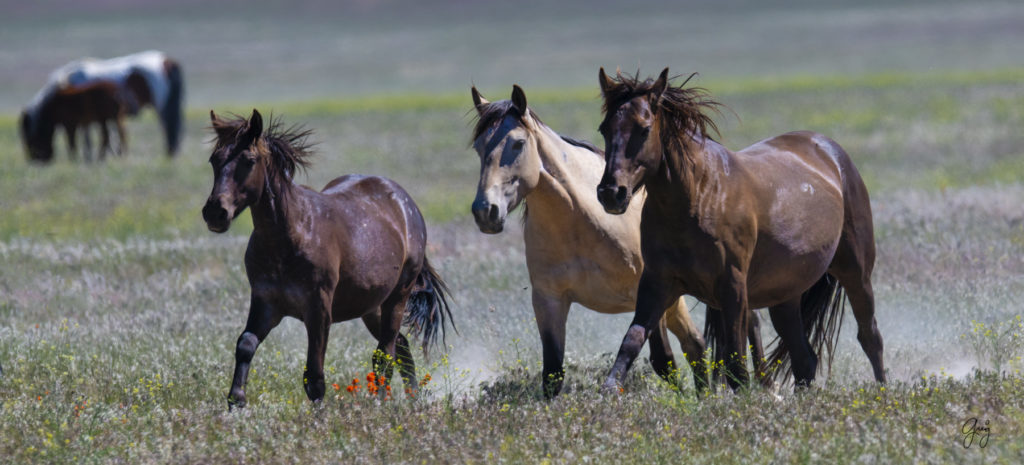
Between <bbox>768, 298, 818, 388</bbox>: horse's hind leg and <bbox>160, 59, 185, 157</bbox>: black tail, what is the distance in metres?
22.5

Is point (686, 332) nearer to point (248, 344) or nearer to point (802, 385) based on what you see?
point (802, 385)

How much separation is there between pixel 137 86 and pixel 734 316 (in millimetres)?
26972

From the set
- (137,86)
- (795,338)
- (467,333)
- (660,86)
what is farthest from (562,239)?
(137,86)

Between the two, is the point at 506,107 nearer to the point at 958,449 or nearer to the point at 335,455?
the point at 335,455

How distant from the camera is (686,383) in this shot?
905 centimetres

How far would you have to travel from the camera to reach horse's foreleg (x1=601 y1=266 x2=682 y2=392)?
7.29m

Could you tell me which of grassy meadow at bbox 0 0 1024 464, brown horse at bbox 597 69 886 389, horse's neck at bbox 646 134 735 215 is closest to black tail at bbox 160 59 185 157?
grassy meadow at bbox 0 0 1024 464

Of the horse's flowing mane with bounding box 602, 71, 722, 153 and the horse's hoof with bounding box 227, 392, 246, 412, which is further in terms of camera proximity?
the horse's hoof with bounding box 227, 392, 246, 412

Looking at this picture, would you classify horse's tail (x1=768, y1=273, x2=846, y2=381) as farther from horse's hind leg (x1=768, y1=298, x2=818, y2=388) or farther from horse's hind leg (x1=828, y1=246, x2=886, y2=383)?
horse's hind leg (x1=768, y1=298, x2=818, y2=388)

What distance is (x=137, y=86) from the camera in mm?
32062

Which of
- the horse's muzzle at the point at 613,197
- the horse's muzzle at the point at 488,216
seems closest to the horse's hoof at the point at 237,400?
the horse's muzzle at the point at 488,216

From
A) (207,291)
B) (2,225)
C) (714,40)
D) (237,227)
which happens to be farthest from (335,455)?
(714,40)

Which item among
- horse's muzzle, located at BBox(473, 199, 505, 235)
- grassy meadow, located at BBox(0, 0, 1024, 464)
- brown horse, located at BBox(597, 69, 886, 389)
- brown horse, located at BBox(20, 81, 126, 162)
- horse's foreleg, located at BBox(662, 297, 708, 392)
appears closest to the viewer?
grassy meadow, located at BBox(0, 0, 1024, 464)

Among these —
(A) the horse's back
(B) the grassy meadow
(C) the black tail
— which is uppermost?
(A) the horse's back
